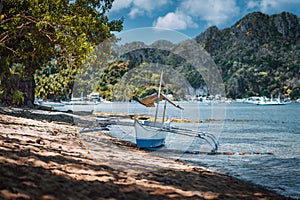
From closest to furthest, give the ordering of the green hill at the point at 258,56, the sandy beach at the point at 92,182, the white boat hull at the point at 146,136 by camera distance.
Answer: the sandy beach at the point at 92,182 → the white boat hull at the point at 146,136 → the green hill at the point at 258,56

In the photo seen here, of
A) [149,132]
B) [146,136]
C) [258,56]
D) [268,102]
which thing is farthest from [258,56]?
[146,136]

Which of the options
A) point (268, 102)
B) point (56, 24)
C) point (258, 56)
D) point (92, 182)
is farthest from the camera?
point (258, 56)

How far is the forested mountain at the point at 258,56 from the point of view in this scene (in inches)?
4717

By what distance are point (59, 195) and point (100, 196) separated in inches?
25.3

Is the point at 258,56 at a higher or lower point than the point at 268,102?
higher

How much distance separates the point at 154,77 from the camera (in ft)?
48.6

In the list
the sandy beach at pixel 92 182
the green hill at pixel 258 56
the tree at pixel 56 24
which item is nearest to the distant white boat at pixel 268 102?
the green hill at pixel 258 56

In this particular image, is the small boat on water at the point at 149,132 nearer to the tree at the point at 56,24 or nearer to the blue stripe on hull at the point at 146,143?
the blue stripe on hull at the point at 146,143

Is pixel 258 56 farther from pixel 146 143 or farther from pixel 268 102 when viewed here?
pixel 146 143

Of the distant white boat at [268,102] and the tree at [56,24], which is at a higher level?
the distant white boat at [268,102]

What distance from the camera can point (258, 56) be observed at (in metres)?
151

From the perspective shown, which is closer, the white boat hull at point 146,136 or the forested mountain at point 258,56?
the white boat hull at point 146,136

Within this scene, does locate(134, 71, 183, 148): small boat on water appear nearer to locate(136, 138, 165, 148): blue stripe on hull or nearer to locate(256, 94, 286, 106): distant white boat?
locate(136, 138, 165, 148): blue stripe on hull

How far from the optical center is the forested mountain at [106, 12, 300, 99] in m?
120
